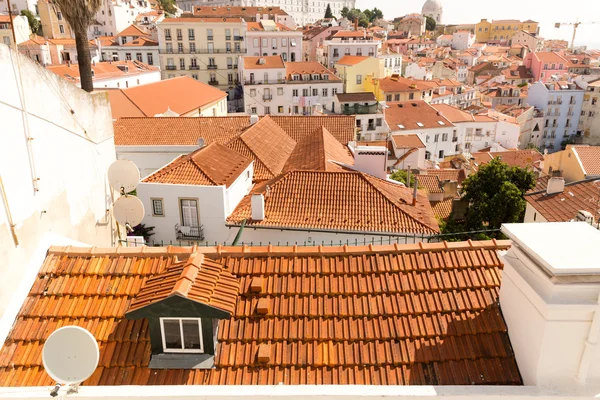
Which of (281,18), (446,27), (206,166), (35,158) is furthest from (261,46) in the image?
(446,27)

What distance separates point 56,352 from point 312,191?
12143 millimetres

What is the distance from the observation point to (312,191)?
1625 cm

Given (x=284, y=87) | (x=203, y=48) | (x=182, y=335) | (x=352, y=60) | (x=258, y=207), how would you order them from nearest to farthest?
(x=182, y=335) < (x=258, y=207) < (x=284, y=87) < (x=352, y=60) < (x=203, y=48)

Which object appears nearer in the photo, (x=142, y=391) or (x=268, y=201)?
(x=142, y=391)

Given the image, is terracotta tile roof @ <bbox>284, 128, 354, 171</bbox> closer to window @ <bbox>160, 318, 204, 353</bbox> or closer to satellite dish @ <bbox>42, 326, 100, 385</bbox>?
window @ <bbox>160, 318, 204, 353</bbox>

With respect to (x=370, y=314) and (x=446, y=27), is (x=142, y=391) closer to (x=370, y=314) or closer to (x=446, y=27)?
(x=370, y=314)

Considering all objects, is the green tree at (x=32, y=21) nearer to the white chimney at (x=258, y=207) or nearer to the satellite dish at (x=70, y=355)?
the white chimney at (x=258, y=207)

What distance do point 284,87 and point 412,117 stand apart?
1633 centimetres

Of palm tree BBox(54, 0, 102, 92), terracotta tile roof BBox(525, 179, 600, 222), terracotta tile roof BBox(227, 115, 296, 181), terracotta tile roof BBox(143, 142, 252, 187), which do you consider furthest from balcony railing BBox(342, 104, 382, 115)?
palm tree BBox(54, 0, 102, 92)

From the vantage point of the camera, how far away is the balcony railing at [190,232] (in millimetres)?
15562

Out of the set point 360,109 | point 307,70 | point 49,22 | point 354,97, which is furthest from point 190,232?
point 49,22

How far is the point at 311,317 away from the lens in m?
5.48

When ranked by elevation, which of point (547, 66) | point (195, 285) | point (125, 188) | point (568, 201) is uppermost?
point (195, 285)

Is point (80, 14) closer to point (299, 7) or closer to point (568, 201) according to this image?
point (568, 201)
